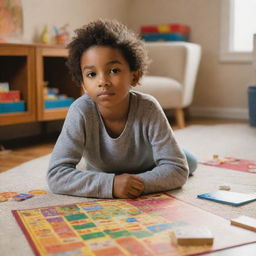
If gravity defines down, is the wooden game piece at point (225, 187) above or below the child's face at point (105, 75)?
below

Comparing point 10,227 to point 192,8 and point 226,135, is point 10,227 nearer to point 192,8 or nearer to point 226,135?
point 226,135

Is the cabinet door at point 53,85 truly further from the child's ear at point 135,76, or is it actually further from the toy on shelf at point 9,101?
the child's ear at point 135,76

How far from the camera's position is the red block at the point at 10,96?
2275mm

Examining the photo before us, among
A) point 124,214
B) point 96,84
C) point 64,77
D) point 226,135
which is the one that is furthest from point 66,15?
point 124,214

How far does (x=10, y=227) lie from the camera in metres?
1.07

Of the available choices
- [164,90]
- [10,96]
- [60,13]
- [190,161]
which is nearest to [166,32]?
[164,90]

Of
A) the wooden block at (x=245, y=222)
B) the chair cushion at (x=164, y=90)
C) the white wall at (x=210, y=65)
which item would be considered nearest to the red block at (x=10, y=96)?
the chair cushion at (x=164, y=90)

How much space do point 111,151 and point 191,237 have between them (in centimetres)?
53

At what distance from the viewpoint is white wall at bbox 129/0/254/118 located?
365 centimetres

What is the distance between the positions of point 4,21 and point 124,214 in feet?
5.65

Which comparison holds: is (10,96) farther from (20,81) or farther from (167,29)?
(167,29)

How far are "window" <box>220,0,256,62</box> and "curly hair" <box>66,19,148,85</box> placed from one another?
2386mm

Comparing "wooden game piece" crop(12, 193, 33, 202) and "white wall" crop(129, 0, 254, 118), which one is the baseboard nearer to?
"white wall" crop(129, 0, 254, 118)

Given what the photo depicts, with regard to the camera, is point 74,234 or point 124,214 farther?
point 124,214
